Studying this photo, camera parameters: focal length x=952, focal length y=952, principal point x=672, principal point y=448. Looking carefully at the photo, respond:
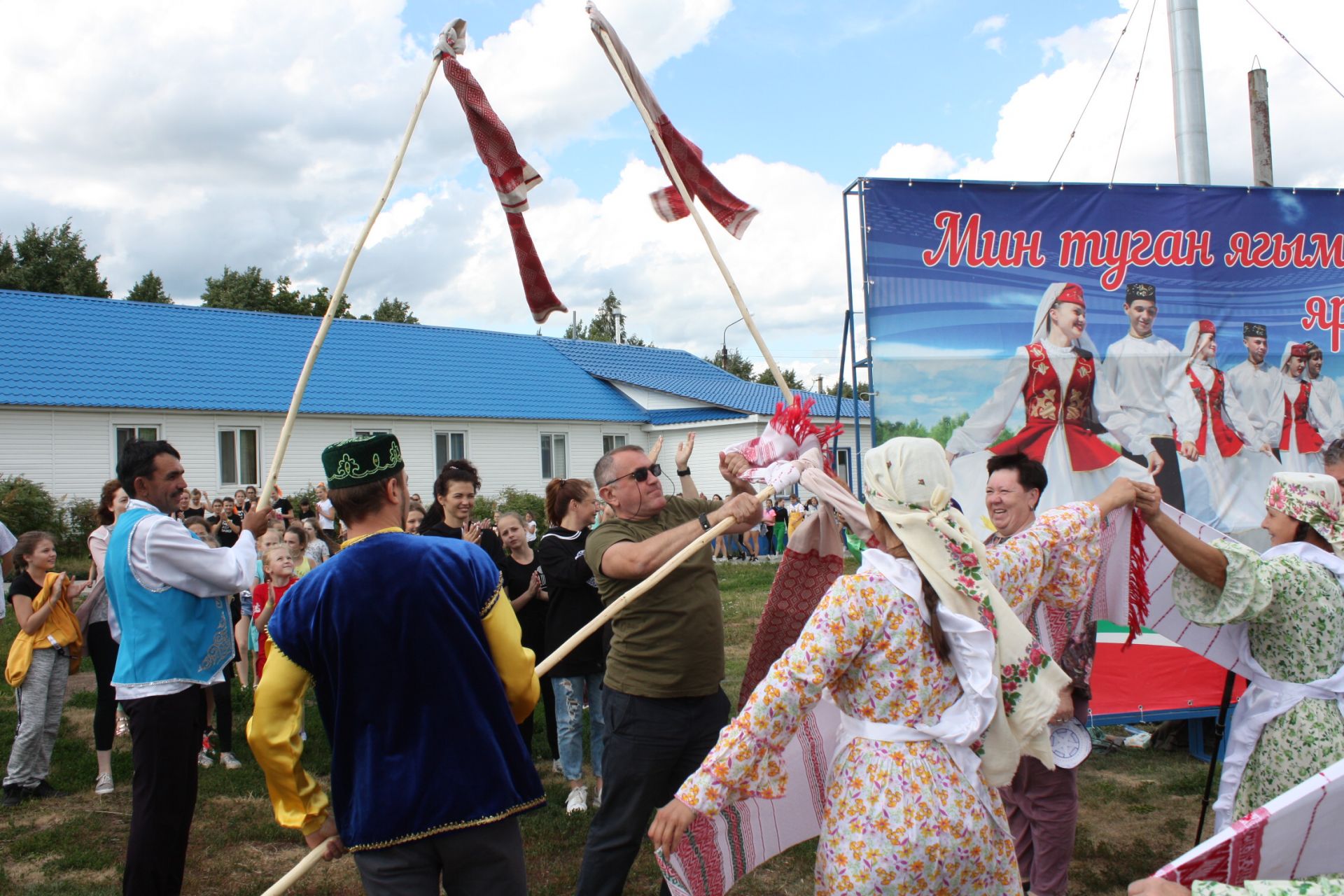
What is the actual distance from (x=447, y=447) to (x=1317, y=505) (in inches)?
895

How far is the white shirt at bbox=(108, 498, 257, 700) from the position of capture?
3.87 m

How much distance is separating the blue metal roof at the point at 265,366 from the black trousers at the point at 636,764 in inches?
759

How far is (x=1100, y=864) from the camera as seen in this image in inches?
183

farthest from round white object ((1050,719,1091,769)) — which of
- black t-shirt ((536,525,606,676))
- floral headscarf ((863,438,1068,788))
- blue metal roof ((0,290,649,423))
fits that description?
blue metal roof ((0,290,649,423))

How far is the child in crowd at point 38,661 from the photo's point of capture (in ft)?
19.3

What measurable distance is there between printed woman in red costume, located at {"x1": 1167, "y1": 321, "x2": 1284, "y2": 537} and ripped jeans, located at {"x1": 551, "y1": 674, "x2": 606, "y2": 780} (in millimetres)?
4227

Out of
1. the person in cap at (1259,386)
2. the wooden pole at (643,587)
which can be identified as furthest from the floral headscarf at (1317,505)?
the person in cap at (1259,386)

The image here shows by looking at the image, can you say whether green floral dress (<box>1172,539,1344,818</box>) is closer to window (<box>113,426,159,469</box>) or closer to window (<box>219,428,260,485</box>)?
window (<box>113,426,159,469</box>)

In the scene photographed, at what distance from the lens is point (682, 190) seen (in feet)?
12.5

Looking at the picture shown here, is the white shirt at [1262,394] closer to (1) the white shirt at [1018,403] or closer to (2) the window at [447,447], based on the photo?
(1) the white shirt at [1018,403]

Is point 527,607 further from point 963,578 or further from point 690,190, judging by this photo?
point 963,578

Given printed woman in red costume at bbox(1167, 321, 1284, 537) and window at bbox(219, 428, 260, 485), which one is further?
window at bbox(219, 428, 260, 485)

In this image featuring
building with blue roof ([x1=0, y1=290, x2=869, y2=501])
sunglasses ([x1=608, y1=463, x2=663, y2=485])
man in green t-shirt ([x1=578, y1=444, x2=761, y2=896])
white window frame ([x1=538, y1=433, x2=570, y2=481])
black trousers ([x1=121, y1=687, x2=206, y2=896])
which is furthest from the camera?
white window frame ([x1=538, y1=433, x2=570, y2=481])

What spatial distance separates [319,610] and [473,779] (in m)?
0.62
